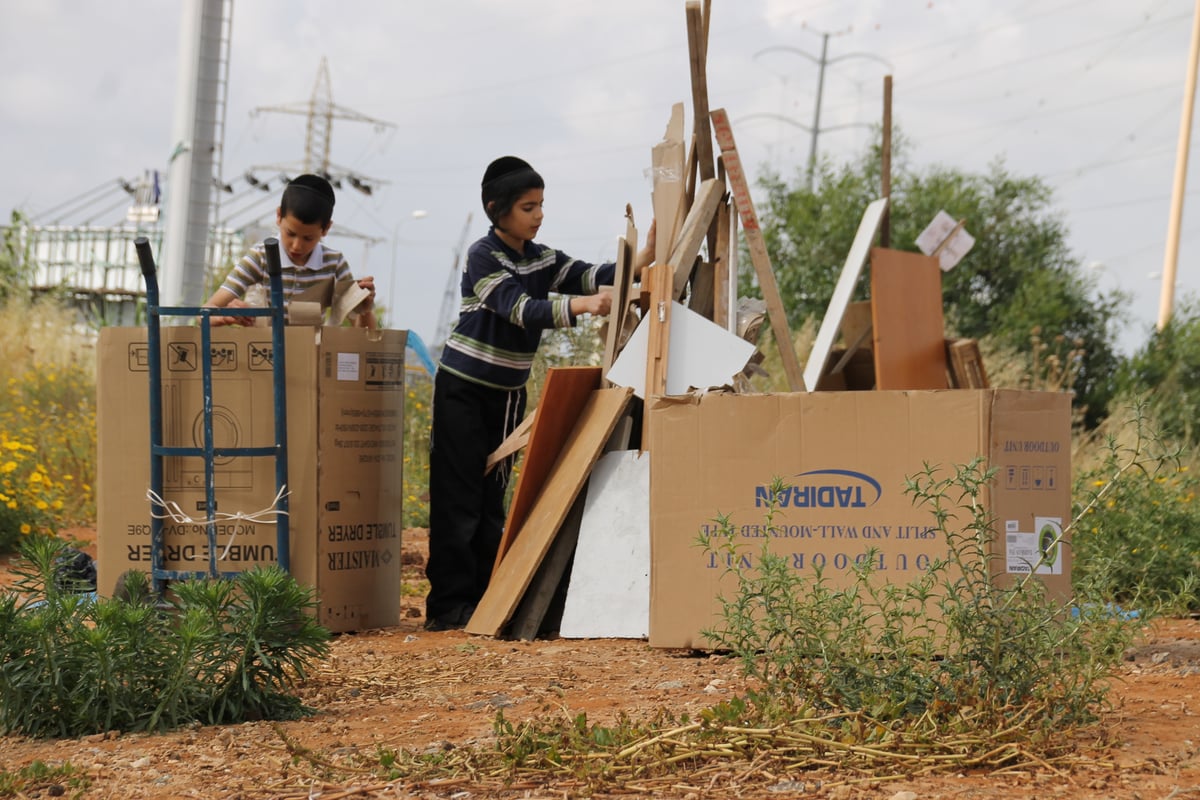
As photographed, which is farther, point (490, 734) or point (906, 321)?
point (906, 321)

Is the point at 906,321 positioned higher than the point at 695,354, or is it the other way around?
the point at 906,321

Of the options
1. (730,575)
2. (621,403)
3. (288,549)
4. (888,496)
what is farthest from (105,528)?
(888,496)

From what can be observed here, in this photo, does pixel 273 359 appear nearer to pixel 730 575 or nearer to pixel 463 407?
pixel 463 407

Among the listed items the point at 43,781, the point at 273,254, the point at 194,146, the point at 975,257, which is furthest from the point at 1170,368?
the point at 43,781

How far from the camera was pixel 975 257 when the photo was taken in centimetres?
1622

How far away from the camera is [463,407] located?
5.29 m

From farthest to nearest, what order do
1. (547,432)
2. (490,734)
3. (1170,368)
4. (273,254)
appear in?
(1170,368) < (547,432) < (273,254) < (490,734)

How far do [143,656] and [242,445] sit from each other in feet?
4.81

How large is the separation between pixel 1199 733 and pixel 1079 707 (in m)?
0.38

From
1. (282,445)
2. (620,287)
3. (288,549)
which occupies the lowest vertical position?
(288,549)

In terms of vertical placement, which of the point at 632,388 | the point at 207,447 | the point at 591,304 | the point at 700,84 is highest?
the point at 700,84

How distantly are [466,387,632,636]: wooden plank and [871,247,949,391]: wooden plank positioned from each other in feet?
7.60

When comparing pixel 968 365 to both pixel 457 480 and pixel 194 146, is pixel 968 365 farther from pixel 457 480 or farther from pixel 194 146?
pixel 194 146

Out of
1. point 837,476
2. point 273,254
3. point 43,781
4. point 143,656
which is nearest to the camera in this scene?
point 43,781
